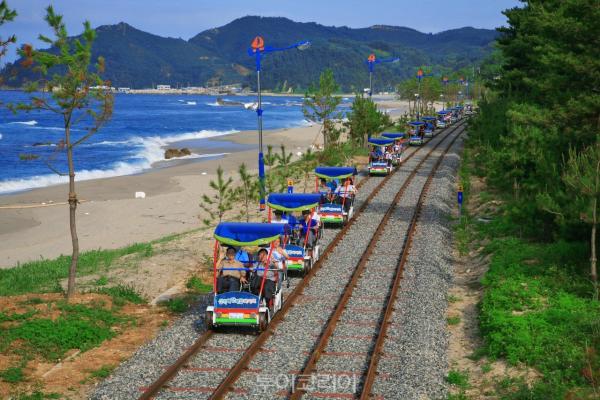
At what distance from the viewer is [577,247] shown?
16.1 metres

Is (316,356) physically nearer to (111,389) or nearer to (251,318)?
(251,318)

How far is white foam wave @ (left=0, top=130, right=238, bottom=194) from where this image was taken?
47.0 metres

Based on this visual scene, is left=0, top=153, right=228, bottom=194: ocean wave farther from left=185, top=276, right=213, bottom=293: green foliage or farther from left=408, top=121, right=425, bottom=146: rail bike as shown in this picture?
left=185, top=276, right=213, bottom=293: green foliage

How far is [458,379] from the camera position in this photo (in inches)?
440

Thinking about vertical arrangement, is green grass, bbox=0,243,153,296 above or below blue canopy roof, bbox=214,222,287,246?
below

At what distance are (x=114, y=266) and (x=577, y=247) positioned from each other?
46.5 feet

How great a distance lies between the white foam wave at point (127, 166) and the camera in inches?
1849

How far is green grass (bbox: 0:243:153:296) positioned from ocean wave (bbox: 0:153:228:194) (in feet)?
83.2

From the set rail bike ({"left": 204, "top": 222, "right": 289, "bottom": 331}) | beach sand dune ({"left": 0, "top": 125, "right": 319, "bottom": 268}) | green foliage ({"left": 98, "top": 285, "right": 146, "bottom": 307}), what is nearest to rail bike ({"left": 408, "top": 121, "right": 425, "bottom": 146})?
beach sand dune ({"left": 0, "top": 125, "right": 319, "bottom": 268})

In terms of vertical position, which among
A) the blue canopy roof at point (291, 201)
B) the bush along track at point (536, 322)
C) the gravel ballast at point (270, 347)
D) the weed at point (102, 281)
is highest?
the blue canopy roof at point (291, 201)

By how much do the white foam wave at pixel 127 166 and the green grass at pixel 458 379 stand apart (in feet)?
134

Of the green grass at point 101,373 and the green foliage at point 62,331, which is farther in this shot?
the green foliage at point 62,331

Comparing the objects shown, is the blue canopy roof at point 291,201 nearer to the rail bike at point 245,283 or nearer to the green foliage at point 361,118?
the rail bike at point 245,283

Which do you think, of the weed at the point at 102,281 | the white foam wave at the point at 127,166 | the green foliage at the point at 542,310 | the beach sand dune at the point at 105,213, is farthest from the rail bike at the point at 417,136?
the weed at the point at 102,281
